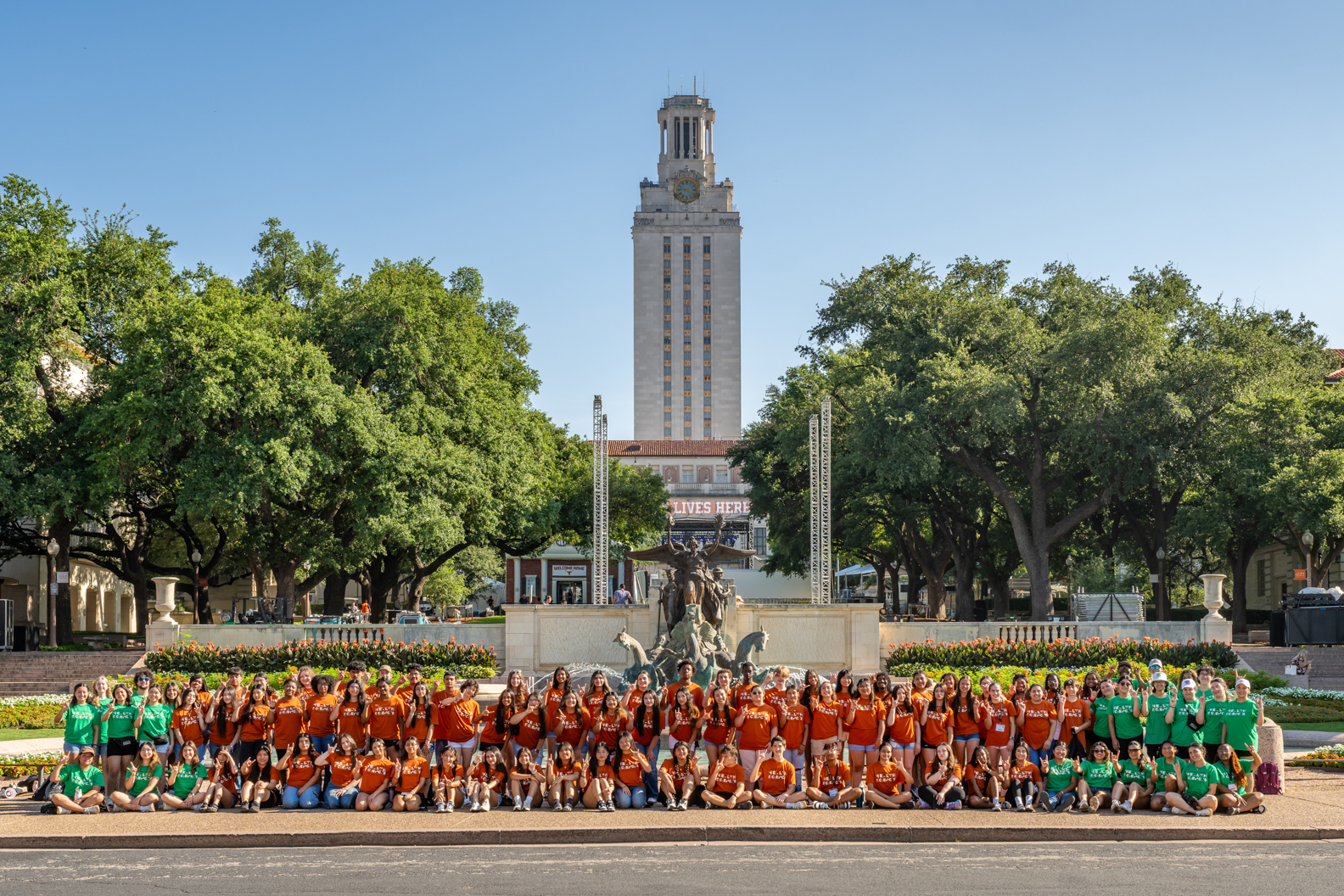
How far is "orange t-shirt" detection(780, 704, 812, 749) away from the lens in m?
13.6

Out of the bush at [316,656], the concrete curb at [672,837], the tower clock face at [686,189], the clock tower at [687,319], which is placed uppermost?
the tower clock face at [686,189]

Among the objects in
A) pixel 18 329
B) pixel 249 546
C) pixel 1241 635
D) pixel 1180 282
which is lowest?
pixel 1241 635

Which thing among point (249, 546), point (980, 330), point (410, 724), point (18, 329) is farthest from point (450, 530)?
point (410, 724)

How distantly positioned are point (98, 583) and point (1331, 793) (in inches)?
1956

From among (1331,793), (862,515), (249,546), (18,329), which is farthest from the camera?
(862,515)

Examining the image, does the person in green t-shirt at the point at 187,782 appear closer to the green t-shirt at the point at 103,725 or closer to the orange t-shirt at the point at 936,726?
the green t-shirt at the point at 103,725

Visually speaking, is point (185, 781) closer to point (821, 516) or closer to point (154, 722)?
point (154, 722)

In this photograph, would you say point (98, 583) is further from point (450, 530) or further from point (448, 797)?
point (448, 797)

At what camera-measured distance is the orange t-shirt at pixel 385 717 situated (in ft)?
44.7

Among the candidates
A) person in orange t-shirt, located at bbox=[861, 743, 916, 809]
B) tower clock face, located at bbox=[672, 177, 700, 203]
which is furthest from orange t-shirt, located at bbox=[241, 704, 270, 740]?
tower clock face, located at bbox=[672, 177, 700, 203]

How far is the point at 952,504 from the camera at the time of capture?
1875 inches

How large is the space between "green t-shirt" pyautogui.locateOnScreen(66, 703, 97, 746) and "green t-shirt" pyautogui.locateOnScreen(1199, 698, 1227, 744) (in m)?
11.9

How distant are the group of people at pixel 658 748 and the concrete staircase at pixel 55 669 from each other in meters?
15.2

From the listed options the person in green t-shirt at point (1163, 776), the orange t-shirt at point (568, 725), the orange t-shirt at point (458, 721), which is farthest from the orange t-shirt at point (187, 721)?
the person in green t-shirt at point (1163, 776)
